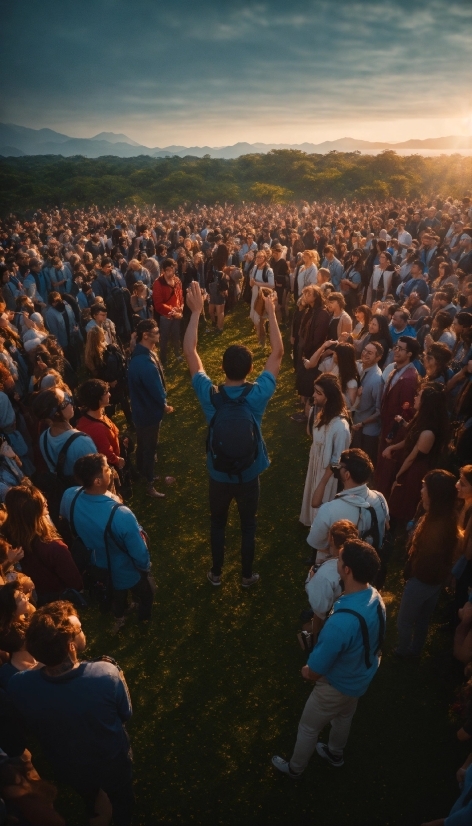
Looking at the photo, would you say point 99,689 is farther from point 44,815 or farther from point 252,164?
point 252,164

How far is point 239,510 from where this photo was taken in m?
4.18

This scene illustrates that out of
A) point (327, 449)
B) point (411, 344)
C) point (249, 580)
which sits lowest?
point (249, 580)

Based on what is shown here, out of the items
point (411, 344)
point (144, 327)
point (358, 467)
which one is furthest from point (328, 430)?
point (144, 327)

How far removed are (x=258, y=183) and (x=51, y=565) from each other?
186 ft

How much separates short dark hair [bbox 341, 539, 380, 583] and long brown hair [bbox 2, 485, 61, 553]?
2167 mm

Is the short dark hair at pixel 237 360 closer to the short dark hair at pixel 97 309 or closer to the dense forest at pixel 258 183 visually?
the short dark hair at pixel 97 309

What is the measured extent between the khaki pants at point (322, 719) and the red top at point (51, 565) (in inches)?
71.3

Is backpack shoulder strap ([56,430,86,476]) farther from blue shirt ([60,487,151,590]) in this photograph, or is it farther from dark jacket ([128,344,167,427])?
dark jacket ([128,344,167,427])

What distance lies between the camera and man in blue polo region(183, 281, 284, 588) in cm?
349

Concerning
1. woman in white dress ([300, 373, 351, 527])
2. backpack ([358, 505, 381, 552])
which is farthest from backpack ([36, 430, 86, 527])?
backpack ([358, 505, 381, 552])

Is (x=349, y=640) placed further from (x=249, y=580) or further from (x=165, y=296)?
(x=165, y=296)

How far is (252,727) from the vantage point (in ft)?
11.4

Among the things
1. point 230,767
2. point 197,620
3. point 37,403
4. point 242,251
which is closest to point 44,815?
point 230,767

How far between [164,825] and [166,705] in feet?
2.56
